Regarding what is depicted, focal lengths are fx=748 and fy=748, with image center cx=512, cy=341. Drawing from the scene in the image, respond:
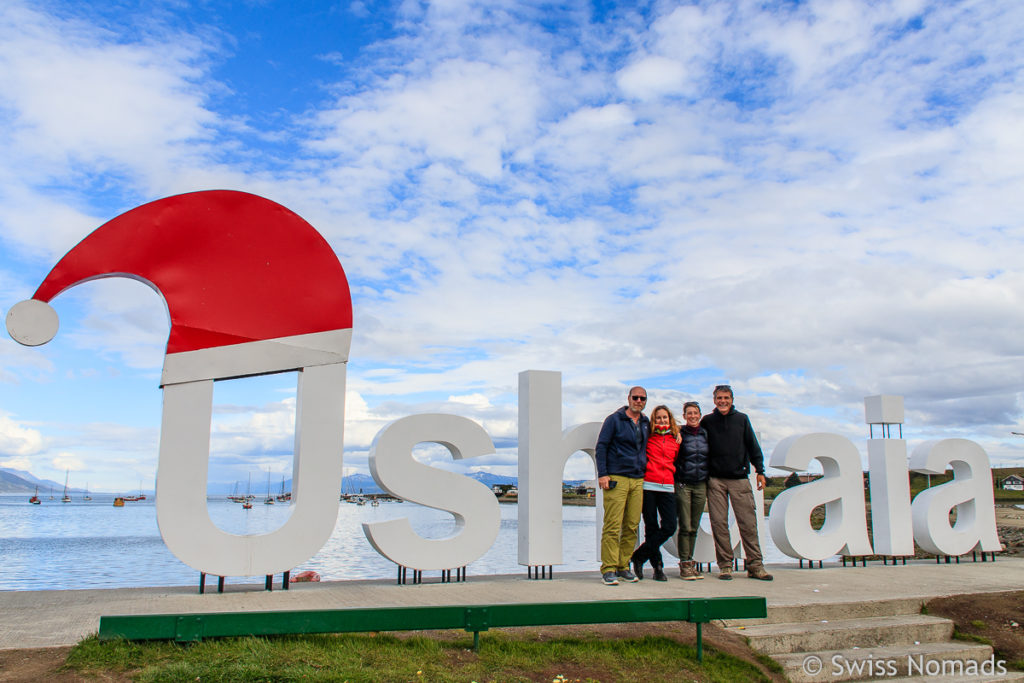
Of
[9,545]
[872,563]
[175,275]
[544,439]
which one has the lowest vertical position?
[9,545]

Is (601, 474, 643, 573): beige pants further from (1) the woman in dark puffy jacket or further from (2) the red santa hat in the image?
(2) the red santa hat

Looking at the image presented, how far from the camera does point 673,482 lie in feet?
25.6

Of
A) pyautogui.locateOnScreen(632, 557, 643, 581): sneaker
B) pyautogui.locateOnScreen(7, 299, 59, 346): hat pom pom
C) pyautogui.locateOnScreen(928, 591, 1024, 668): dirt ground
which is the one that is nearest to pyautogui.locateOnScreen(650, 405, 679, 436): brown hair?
pyautogui.locateOnScreen(632, 557, 643, 581): sneaker

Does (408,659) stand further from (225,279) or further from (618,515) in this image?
(225,279)

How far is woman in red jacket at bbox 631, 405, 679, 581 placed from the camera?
25.4 ft

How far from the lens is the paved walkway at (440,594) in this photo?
5.45 metres

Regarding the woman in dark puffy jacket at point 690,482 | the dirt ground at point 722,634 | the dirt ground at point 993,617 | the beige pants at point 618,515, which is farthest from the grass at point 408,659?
the woman in dark puffy jacket at point 690,482

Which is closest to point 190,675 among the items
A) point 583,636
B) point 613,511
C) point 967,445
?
point 583,636

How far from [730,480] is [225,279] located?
5586 mm

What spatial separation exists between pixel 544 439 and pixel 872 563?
210 inches

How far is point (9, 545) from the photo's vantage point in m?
32.2

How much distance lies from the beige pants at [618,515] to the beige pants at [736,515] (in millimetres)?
962

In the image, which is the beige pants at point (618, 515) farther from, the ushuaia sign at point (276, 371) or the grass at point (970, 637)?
the grass at point (970, 637)

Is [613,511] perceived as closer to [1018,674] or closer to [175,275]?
[1018,674]
